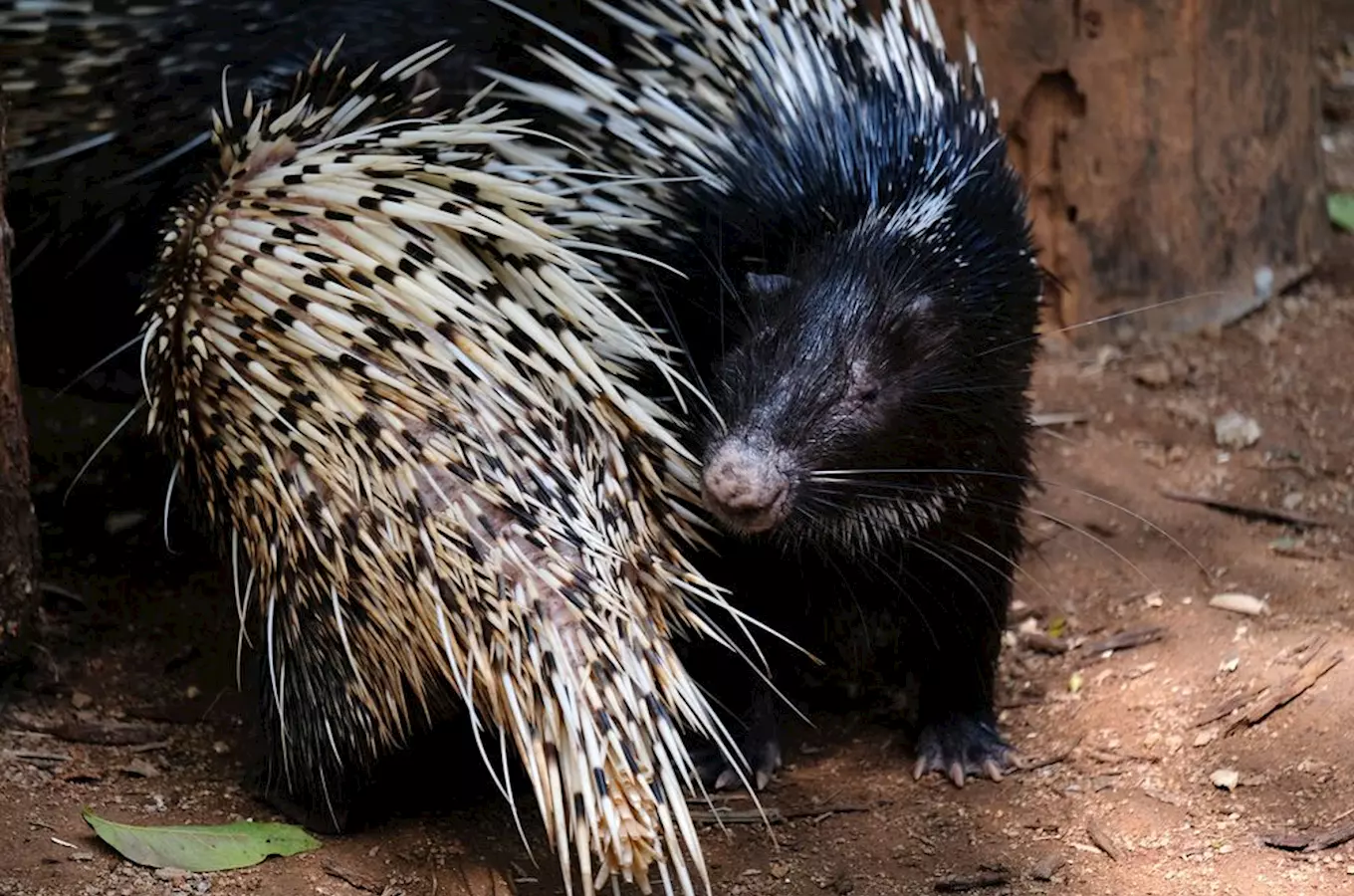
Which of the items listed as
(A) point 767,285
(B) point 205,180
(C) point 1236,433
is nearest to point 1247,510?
(C) point 1236,433

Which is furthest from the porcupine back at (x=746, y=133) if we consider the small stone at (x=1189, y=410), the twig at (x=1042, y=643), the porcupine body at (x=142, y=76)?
the small stone at (x=1189, y=410)

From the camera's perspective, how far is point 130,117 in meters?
3.24

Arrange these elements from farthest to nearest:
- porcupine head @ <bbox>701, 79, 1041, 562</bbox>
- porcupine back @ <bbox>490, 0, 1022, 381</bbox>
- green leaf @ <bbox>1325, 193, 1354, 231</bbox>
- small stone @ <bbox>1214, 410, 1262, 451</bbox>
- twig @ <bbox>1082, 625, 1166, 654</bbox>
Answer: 1. green leaf @ <bbox>1325, 193, 1354, 231</bbox>
2. small stone @ <bbox>1214, 410, 1262, 451</bbox>
3. twig @ <bbox>1082, 625, 1166, 654</bbox>
4. porcupine back @ <bbox>490, 0, 1022, 381</bbox>
5. porcupine head @ <bbox>701, 79, 1041, 562</bbox>

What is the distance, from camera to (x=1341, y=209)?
5.32m

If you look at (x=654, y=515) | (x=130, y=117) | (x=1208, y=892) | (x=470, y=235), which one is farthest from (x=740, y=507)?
(x=130, y=117)

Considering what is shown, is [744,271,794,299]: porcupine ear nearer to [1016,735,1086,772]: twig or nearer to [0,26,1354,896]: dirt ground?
[0,26,1354,896]: dirt ground

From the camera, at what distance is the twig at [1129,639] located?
11.6 ft

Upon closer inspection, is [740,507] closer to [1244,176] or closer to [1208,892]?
[1208,892]

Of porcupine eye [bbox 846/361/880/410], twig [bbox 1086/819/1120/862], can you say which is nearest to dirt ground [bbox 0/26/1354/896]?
twig [bbox 1086/819/1120/862]

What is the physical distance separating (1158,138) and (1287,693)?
1.89 m

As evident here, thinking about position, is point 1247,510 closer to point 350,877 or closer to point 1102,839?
point 1102,839

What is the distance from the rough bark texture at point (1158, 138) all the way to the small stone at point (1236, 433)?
50 centimetres

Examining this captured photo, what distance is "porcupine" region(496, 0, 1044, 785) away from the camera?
2750 millimetres

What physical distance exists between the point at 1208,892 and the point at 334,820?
5.05 feet
